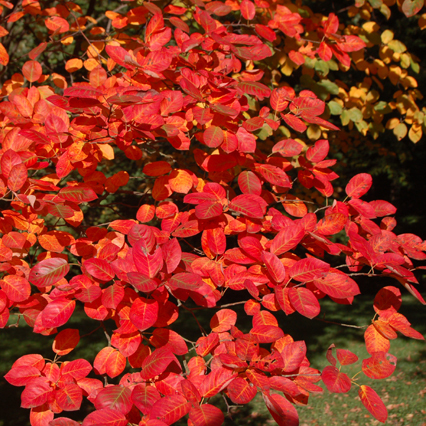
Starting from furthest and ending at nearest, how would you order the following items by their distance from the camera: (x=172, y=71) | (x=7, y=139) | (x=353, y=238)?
(x=172, y=71)
(x=7, y=139)
(x=353, y=238)

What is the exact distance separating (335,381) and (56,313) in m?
0.72

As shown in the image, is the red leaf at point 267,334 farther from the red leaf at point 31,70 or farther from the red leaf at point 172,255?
the red leaf at point 31,70

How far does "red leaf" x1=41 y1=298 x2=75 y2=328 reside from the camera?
105 centimetres

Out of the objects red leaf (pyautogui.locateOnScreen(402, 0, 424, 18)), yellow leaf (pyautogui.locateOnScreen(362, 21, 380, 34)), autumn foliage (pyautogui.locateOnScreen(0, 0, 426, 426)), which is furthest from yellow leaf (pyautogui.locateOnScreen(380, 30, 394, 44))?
autumn foliage (pyautogui.locateOnScreen(0, 0, 426, 426))

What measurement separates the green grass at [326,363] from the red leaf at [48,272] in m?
1.83

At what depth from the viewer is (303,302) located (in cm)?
105

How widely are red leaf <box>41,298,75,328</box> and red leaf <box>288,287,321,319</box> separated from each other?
1.84 feet

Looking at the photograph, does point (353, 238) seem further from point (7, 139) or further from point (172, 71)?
point (7, 139)

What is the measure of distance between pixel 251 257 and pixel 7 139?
862 mm

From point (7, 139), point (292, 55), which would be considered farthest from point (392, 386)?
point (7, 139)

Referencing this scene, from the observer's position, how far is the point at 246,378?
3.47ft

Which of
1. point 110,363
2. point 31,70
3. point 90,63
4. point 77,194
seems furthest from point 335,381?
point 90,63

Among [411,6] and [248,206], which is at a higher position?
[411,6]

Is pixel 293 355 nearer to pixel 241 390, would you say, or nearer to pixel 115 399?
pixel 241 390
